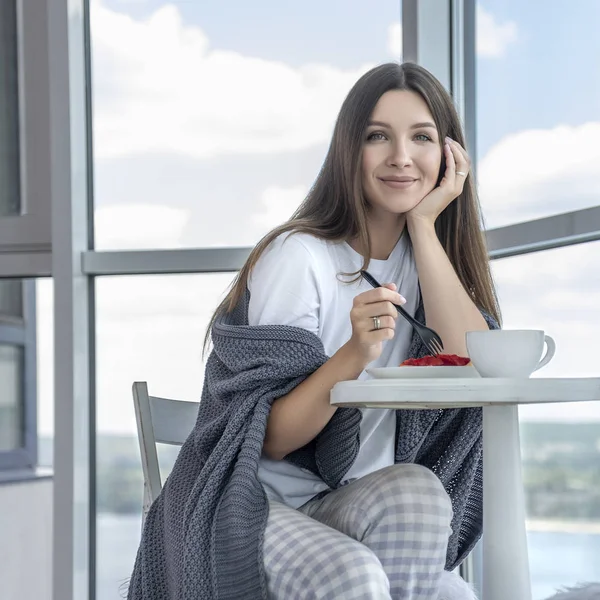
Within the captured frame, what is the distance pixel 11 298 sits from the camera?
2.40 m

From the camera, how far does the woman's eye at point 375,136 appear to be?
152 centimetres

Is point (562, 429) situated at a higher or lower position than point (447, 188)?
lower

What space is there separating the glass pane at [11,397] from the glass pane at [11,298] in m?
0.09

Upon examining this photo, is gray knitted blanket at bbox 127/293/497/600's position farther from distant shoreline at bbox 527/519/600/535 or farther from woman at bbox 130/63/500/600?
distant shoreline at bbox 527/519/600/535

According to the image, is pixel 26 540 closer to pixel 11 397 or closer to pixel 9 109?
pixel 11 397

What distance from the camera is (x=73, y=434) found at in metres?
2.24

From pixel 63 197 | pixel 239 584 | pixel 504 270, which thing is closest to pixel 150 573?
pixel 239 584

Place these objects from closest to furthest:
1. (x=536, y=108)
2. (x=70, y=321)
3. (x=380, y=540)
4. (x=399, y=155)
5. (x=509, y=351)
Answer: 1. (x=509, y=351)
2. (x=380, y=540)
3. (x=399, y=155)
4. (x=536, y=108)
5. (x=70, y=321)

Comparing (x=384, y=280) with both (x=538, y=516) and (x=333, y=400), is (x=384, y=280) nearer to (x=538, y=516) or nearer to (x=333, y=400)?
(x=333, y=400)

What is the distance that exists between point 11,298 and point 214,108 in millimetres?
750

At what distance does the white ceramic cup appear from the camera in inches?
41.6

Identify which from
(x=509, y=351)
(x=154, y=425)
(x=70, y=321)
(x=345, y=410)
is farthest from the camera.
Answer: (x=70, y=321)

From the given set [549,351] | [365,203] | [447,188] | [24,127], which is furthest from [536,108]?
[24,127]

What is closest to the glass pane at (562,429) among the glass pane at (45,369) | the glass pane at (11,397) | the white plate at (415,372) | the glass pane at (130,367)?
the white plate at (415,372)
